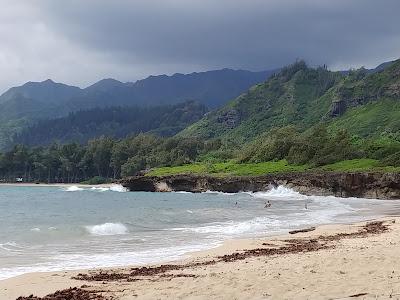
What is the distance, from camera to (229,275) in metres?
16.3

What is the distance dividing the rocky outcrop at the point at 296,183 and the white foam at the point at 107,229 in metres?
53.3

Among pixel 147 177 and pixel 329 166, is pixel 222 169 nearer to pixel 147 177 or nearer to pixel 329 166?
pixel 147 177

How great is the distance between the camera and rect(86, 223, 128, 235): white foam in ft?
115

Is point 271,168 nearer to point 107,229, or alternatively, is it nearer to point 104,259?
point 107,229

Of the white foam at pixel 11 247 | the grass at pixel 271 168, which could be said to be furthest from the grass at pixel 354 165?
the white foam at pixel 11 247

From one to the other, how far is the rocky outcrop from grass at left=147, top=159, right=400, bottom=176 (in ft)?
8.89

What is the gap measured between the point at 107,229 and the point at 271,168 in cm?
7928

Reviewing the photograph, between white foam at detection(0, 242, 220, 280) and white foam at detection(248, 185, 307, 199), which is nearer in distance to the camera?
white foam at detection(0, 242, 220, 280)

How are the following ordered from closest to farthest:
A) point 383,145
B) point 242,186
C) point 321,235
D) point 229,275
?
point 229,275 → point 321,235 → point 383,145 → point 242,186

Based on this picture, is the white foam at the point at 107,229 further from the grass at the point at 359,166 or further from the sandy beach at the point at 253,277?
the grass at the point at 359,166

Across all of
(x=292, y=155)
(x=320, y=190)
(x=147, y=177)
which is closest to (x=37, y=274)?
(x=320, y=190)

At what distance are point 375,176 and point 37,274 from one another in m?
70.3

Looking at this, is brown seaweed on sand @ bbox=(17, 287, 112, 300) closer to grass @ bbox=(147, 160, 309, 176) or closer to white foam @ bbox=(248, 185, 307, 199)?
white foam @ bbox=(248, 185, 307, 199)

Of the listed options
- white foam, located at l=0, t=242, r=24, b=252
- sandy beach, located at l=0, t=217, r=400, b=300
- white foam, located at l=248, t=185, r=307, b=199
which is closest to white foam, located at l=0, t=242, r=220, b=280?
sandy beach, located at l=0, t=217, r=400, b=300
